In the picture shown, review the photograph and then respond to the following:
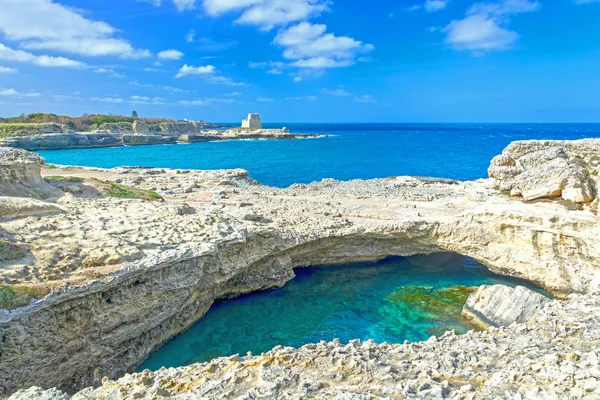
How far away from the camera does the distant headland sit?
9362 cm

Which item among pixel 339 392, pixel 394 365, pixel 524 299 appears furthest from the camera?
pixel 524 299

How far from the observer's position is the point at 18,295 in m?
11.0

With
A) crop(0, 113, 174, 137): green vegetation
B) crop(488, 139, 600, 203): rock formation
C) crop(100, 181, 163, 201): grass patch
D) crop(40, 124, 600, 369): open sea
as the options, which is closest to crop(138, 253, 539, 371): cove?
crop(40, 124, 600, 369): open sea

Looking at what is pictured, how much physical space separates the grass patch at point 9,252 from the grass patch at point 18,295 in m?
A: 1.83

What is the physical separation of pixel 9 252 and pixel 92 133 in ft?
354

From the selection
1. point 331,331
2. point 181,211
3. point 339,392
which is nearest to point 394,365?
point 339,392

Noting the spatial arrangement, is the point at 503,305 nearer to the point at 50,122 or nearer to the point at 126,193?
the point at 126,193

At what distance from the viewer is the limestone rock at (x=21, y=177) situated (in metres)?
20.5

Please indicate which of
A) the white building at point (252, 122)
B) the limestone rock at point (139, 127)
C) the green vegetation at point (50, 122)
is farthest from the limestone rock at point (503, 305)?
the white building at point (252, 122)

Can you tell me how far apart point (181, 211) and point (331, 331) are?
9769mm

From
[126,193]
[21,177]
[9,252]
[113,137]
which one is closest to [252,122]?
[113,137]

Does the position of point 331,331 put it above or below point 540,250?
below

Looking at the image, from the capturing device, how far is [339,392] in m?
7.64

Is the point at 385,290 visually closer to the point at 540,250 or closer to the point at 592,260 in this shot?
the point at 540,250
